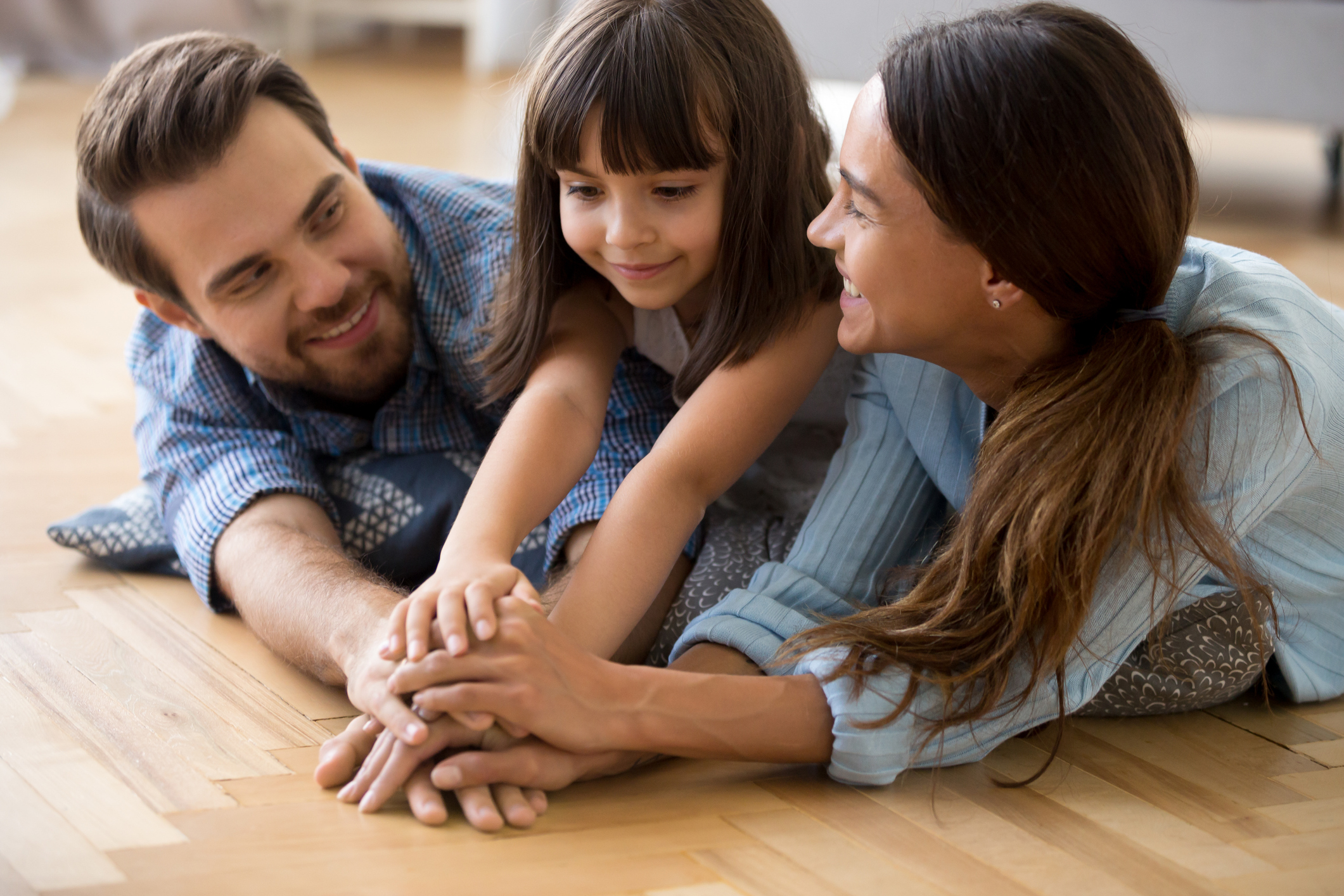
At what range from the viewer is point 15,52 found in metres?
4.55

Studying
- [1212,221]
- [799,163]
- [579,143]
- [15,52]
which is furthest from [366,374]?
[15,52]

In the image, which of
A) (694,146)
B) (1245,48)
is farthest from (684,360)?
(1245,48)

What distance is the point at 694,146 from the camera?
3.87ft

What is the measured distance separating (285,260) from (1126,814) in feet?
3.30

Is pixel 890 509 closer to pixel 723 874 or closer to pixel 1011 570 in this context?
pixel 1011 570

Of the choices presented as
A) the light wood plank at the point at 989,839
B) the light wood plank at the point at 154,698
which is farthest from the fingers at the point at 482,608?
Result: the light wood plank at the point at 989,839

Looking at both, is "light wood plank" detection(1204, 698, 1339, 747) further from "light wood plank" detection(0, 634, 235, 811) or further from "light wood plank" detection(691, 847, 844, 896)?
"light wood plank" detection(0, 634, 235, 811)

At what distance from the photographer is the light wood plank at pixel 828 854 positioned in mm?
882

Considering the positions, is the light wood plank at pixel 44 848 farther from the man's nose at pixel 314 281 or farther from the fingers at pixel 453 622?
the man's nose at pixel 314 281

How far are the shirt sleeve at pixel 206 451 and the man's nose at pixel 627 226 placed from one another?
0.48 meters

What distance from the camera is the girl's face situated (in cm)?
119

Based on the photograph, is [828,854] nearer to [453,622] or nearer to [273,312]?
[453,622]

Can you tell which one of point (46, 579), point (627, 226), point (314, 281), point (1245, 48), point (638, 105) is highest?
point (1245, 48)

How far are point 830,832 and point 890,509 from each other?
0.37 meters
